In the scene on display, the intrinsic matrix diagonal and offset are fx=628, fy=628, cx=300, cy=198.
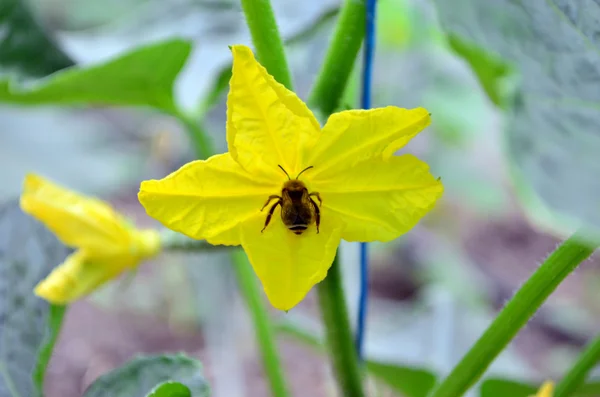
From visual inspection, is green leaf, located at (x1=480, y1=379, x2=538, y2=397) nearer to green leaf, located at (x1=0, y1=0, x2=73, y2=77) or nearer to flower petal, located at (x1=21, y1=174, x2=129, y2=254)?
flower petal, located at (x1=21, y1=174, x2=129, y2=254)

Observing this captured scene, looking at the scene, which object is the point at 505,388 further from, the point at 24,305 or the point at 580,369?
Answer: the point at 24,305

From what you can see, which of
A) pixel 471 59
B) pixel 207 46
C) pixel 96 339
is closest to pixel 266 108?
pixel 471 59

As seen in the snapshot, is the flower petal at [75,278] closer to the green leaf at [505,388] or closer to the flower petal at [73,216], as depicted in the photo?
the flower petal at [73,216]

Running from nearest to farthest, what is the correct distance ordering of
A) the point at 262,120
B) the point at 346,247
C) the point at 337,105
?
the point at 262,120 → the point at 337,105 → the point at 346,247

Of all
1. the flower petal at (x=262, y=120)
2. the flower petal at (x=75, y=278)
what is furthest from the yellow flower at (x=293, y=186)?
the flower petal at (x=75, y=278)

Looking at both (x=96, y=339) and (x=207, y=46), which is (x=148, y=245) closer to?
(x=207, y=46)

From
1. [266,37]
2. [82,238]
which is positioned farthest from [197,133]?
[266,37]

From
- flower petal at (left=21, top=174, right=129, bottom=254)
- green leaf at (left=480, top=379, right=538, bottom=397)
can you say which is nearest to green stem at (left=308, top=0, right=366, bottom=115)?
flower petal at (left=21, top=174, right=129, bottom=254)
